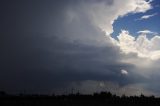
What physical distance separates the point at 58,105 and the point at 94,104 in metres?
9.81

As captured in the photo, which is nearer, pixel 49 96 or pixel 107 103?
pixel 107 103

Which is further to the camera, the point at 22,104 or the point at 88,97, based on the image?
the point at 88,97

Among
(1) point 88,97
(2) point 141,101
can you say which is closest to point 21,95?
(1) point 88,97

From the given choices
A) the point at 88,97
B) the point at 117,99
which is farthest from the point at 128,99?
the point at 88,97

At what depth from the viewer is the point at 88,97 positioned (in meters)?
108

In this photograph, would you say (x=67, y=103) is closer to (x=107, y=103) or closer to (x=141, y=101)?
(x=107, y=103)

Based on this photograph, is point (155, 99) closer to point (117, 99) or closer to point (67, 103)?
point (117, 99)

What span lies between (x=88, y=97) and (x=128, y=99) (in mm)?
16848

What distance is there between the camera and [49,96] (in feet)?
367

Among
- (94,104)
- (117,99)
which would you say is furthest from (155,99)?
(94,104)

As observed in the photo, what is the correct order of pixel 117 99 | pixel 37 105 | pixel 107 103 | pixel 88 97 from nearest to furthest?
pixel 37 105 → pixel 107 103 → pixel 117 99 → pixel 88 97

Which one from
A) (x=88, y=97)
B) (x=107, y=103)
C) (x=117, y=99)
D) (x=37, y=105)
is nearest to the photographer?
(x=37, y=105)

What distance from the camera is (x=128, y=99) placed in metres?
95.1

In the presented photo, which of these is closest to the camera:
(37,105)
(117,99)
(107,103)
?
(37,105)
